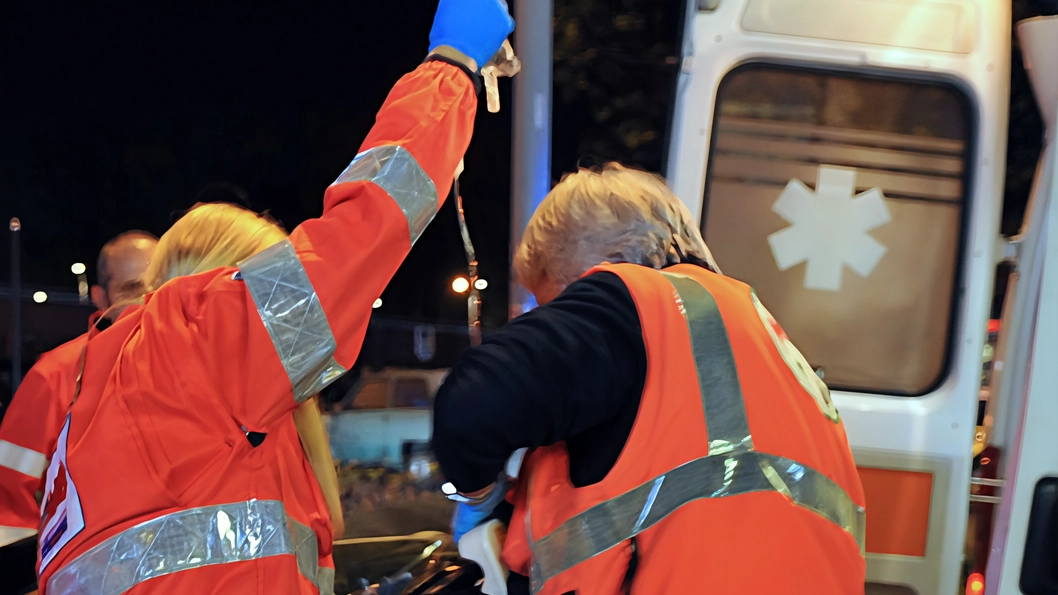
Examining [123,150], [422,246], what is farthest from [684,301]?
[422,246]

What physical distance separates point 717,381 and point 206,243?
39.9 inches

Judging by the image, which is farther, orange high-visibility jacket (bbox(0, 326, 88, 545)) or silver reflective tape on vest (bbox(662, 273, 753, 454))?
orange high-visibility jacket (bbox(0, 326, 88, 545))

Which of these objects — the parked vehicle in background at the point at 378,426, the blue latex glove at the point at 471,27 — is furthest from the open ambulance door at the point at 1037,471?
the parked vehicle in background at the point at 378,426

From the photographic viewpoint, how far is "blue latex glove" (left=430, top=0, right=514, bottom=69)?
158 cm

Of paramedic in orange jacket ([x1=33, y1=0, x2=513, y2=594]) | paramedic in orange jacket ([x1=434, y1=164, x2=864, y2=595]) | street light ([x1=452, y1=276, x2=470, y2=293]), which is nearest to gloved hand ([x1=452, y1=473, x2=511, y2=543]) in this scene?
paramedic in orange jacket ([x1=434, y1=164, x2=864, y2=595])

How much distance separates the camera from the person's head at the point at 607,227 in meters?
1.34

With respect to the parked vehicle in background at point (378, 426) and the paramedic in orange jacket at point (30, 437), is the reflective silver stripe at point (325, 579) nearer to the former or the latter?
the paramedic in orange jacket at point (30, 437)

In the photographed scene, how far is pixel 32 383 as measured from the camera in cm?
204

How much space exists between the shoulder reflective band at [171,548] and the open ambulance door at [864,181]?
57.6 inches

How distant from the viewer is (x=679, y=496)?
1.12m

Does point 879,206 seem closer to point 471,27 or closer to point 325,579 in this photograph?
point 471,27

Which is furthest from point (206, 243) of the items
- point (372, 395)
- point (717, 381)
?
point (372, 395)

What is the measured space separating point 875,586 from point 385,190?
1.86 m

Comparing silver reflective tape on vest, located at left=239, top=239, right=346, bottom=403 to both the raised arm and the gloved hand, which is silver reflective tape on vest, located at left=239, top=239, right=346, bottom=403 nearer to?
the raised arm
